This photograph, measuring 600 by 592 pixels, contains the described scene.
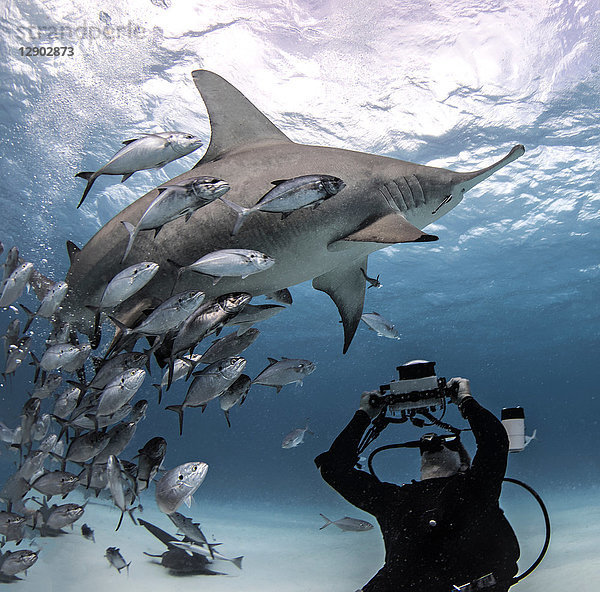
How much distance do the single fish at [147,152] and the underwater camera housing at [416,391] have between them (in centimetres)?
213

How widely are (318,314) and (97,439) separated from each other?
97.6ft

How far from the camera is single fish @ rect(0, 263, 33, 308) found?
4.28 metres

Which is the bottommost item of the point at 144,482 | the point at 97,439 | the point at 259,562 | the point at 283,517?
the point at 283,517

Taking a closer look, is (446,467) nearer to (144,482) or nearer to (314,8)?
(144,482)

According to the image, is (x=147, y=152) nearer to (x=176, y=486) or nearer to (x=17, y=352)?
(x=176, y=486)

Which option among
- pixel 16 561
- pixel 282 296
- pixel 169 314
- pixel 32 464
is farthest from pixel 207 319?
pixel 16 561

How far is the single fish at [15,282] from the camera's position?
14.0 ft

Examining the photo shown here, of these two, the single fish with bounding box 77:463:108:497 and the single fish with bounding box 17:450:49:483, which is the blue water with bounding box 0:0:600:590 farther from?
the single fish with bounding box 77:463:108:497

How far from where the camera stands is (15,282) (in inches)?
170

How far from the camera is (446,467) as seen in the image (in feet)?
10.5

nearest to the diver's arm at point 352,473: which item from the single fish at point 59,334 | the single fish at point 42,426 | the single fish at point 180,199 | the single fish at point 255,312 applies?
the single fish at point 255,312

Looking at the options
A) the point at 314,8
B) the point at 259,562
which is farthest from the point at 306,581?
the point at 314,8

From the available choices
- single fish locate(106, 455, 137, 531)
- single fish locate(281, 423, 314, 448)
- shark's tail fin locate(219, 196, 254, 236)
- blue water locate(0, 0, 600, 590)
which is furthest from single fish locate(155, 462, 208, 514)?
single fish locate(281, 423, 314, 448)

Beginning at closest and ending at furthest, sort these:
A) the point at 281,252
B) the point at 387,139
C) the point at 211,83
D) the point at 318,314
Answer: the point at 281,252 < the point at 211,83 < the point at 387,139 < the point at 318,314
